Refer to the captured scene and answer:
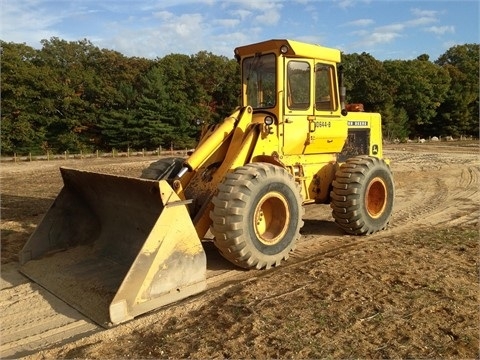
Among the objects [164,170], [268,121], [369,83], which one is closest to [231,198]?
[268,121]

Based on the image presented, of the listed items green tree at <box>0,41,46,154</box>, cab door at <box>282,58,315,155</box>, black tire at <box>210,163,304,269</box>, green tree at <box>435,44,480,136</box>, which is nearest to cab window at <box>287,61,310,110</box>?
cab door at <box>282,58,315,155</box>

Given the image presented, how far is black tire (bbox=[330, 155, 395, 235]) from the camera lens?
6484mm

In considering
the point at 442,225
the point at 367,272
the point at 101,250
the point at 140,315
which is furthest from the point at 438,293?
the point at 101,250

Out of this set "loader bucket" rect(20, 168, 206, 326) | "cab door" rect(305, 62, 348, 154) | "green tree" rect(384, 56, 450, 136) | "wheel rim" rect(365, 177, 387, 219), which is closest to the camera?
"loader bucket" rect(20, 168, 206, 326)

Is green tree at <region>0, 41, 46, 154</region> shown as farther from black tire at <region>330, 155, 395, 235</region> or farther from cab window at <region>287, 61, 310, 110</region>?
black tire at <region>330, 155, 395, 235</region>

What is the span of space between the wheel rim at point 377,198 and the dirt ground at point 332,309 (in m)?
0.38

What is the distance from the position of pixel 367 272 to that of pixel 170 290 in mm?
2269

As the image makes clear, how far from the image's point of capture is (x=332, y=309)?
4152mm

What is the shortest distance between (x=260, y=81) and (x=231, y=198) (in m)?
2.40

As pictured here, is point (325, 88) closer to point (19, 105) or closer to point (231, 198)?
point (231, 198)

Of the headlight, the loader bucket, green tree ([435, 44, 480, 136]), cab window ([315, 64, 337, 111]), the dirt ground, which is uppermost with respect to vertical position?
green tree ([435, 44, 480, 136])

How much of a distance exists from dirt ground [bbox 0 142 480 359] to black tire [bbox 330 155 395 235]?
0.23m

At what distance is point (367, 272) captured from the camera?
510cm

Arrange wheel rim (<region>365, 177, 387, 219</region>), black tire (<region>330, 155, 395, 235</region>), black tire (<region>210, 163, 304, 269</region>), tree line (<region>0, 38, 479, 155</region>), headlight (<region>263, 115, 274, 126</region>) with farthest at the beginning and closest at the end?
tree line (<region>0, 38, 479, 155</region>), wheel rim (<region>365, 177, 387, 219</region>), black tire (<region>330, 155, 395, 235</region>), headlight (<region>263, 115, 274, 126</region>), black tire (<region>210, 163, 304, 269</region>)
